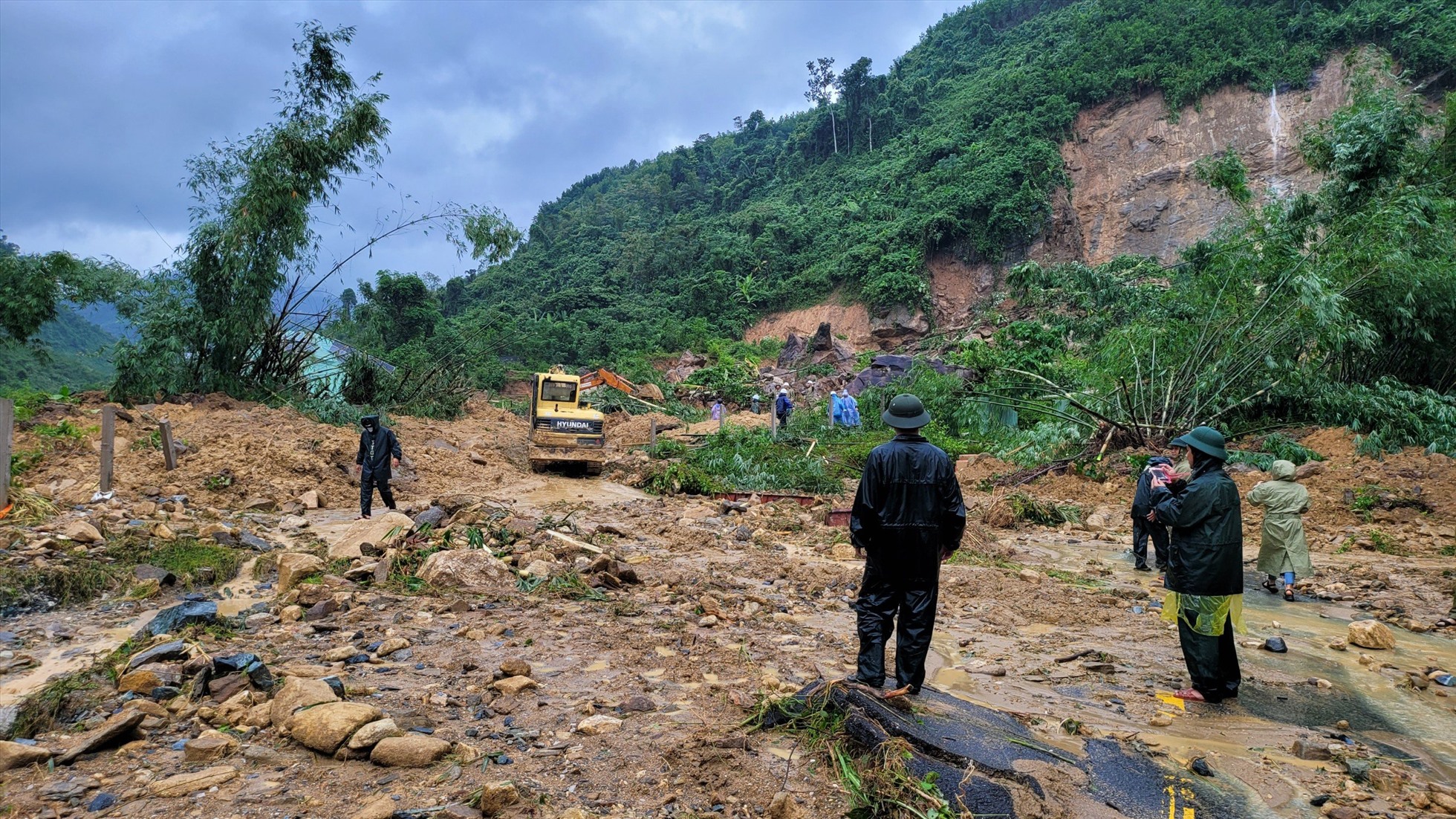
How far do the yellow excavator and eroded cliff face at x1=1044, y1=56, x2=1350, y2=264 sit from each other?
33387mm

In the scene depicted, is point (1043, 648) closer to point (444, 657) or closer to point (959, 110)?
point (444, 657)

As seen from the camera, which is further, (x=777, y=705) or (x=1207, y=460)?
(x=1207, y=460)

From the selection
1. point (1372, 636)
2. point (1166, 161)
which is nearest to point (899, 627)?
point (1372, 636)

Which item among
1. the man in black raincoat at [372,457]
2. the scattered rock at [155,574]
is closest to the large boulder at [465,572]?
the scattered rock at [155,574]

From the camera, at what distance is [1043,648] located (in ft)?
17.3

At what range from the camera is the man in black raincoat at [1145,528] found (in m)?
6.74

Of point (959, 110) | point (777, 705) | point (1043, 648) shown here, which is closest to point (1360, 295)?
point (1043, 648)

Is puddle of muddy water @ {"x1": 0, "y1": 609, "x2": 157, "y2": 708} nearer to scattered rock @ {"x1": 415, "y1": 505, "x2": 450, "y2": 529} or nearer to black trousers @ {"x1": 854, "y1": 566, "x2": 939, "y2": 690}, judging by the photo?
scattered rock @ {"x1": 415, "y1": 505, "x2": 450, "y2": 529}

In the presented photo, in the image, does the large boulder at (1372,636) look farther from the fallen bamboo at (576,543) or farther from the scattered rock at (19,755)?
the scattered rock at (19,755)

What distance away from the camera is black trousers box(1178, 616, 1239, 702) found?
4.13 m

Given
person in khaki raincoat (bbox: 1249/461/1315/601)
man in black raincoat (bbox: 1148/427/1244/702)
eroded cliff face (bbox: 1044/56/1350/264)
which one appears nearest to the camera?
man in black raincoat (bbox: 1148/427/1244/702)

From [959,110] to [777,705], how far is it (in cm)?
5639

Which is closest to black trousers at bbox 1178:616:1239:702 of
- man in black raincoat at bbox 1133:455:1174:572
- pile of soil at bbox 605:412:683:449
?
man in black raincoat at bbox 1133:455:1174:572

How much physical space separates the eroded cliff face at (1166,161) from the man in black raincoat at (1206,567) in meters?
37.4
